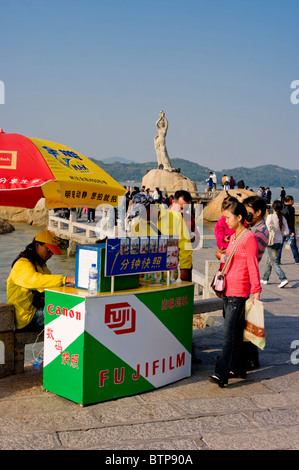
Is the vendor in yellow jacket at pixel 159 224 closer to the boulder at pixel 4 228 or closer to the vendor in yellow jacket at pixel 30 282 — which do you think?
the vendor in yellow jacket at pixel 30 282

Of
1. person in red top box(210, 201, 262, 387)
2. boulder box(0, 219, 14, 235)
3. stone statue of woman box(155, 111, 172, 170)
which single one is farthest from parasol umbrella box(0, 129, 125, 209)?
stone statue of woman box(155, 111, 172, 170)

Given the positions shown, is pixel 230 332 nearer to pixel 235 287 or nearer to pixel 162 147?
pixel 235 287

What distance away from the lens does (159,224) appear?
17.8 feet

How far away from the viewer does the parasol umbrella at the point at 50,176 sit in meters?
4.56

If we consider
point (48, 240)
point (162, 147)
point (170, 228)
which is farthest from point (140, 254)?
point (162, 147)

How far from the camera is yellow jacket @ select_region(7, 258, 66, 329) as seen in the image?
4.75 meters

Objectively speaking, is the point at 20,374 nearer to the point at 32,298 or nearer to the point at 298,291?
the point at 32,298

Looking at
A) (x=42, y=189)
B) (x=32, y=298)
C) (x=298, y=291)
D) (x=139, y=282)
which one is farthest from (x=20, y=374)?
(x=298, y=291)

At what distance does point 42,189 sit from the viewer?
468cm

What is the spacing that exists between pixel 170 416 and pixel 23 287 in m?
1.83

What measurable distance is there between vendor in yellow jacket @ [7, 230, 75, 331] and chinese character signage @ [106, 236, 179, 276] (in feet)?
1.90

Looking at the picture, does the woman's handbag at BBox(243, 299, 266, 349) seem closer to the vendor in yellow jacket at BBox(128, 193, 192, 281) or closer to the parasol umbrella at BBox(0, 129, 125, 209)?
the vendor in yellow jacket at BBox(128, 193, 192, 281)
